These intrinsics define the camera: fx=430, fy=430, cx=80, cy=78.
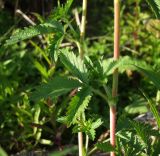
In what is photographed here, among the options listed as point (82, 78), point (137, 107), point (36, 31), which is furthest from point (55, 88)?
point (137, 107)

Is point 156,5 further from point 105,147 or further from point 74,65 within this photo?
point 105,147

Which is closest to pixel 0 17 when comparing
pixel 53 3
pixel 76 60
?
pixel 53 3

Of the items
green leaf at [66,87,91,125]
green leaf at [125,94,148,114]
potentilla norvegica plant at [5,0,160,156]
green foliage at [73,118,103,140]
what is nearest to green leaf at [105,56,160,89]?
potentilla norvegica plant at [5,0,160,156]

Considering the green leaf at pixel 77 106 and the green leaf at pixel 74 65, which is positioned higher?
the green leaf at pixel 74 65

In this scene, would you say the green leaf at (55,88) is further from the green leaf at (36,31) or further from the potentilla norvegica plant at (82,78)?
the green leaf at (36,31)

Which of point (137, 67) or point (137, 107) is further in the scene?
point (137, 107)

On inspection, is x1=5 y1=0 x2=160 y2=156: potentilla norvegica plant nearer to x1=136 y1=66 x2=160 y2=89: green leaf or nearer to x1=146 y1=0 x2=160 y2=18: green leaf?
x1=136 y1=66 x2=160 y2=89: green leaf

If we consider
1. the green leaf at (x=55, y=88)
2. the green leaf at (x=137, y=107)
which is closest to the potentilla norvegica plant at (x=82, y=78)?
the green leaf at (x=55, y=88)
